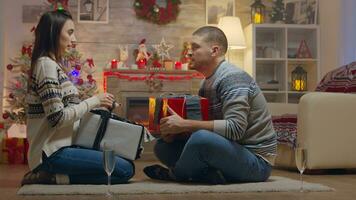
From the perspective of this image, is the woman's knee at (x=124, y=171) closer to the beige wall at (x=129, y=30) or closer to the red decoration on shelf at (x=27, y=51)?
the red decoration on shelf at (x=27, y=51)

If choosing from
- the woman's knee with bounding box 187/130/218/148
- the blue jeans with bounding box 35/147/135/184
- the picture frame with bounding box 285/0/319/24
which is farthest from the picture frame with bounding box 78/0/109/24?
the woman's knee with bounding box 187/130/218/148

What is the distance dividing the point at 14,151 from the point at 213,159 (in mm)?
2763

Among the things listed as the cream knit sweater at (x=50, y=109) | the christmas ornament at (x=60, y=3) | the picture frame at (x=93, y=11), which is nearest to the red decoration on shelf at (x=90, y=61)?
the picture frame at (x=93, y=11)

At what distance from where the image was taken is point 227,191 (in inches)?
92.2

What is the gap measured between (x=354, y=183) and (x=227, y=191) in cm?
102

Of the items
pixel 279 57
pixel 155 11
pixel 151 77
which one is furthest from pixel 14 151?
pixel 279 57

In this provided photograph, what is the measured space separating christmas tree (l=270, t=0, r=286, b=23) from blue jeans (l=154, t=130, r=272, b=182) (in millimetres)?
3848

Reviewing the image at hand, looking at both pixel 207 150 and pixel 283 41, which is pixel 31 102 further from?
pixel 283 41

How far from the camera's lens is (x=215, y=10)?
6.20 m

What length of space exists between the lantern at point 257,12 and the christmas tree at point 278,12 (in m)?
0.12

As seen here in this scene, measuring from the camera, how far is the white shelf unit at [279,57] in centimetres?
591

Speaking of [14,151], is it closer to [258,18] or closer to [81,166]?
[81,166]

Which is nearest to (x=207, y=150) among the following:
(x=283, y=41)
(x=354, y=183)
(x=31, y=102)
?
(x=31, y=102)

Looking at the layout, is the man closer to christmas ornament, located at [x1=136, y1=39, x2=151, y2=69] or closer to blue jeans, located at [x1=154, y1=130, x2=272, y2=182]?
blue jeans, located at [x1=154, y1=130, x2=272, y2=182]
